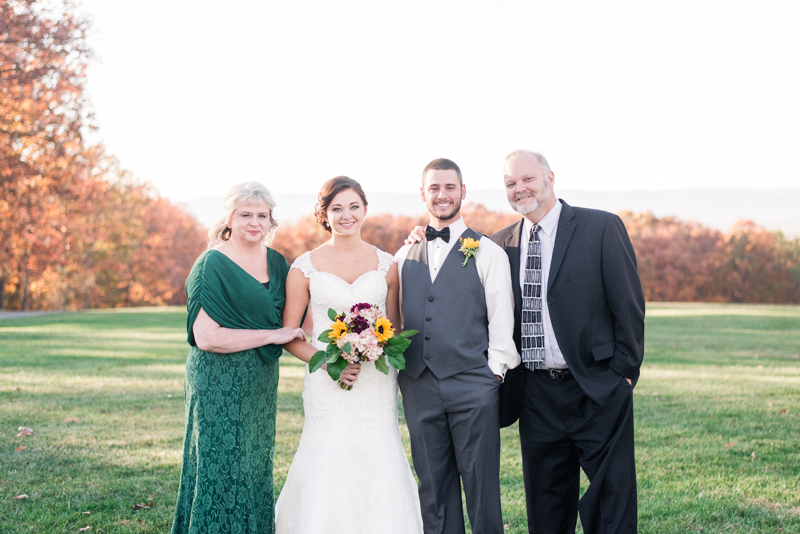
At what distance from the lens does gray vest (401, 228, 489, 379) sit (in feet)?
12.3

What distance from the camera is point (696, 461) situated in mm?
6094

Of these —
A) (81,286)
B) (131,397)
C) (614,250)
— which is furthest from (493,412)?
(81,286)

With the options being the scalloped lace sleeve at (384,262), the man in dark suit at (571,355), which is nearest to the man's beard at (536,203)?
the man in dark suit at (571,355)

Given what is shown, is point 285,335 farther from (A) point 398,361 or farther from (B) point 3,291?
(B) point 3,291

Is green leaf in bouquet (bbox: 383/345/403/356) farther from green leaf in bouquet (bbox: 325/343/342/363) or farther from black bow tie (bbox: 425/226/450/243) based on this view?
black bow tie (bbox: 425/226/450/243)

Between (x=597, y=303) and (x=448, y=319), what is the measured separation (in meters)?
0.93

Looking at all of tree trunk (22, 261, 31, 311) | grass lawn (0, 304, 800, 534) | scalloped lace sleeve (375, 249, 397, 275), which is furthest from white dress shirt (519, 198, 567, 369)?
tree trunk (22, 261, 31, 311)

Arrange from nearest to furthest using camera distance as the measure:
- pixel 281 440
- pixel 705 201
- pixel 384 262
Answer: pixel 384 262
pixel 281 440
pixel 705 201

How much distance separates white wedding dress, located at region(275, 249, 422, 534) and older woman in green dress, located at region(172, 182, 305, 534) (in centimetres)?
23

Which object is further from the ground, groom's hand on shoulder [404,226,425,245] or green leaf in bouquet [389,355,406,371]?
groom's hand on shoulder [404,226,425,245]

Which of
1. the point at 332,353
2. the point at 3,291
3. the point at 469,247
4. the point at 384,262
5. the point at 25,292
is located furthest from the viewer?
the point at 25,292

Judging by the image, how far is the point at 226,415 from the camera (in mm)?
3738

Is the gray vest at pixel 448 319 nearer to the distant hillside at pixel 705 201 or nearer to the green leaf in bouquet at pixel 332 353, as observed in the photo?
the green leaf in bouquet at pixel 332 353

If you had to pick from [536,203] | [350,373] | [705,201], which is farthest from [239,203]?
[705,201]
